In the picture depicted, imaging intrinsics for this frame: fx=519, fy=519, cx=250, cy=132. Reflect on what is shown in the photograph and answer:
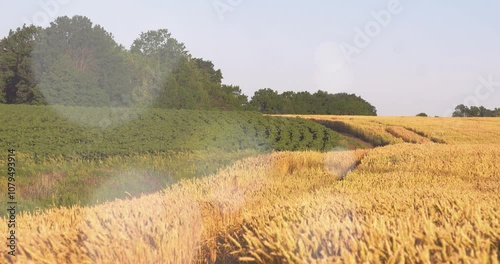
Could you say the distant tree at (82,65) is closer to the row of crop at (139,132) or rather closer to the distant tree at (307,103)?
the row of crop at (139,132)

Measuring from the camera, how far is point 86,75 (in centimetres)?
5978

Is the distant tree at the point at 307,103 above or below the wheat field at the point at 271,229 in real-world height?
above

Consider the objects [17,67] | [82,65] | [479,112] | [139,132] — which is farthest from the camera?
[479,112]

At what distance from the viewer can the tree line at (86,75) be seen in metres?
53.2

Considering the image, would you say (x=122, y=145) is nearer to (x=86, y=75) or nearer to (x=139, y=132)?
(x=139, y=132)

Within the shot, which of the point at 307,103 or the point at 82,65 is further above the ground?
the point at 82,65

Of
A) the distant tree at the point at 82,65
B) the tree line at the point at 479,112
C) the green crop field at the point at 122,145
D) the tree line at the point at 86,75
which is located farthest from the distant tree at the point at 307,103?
the green crop field at the point at 122,145

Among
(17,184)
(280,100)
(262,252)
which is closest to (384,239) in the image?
(262,252)

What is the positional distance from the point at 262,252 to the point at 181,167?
1182 cm

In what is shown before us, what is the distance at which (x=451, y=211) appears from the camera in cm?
323

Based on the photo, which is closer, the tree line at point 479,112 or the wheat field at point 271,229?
the wheat field at point 271,229

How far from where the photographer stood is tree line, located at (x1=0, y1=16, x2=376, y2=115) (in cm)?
5319

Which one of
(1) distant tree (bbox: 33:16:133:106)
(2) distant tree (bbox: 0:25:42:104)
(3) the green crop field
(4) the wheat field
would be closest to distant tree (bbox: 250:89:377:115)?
(1) distant tree (bbox: 33:16:133:106)

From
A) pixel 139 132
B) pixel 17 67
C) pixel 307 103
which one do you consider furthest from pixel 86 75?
pixel 307 103
